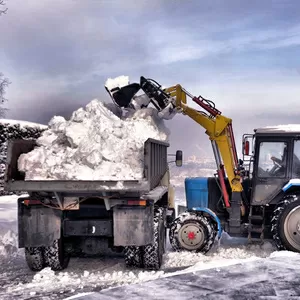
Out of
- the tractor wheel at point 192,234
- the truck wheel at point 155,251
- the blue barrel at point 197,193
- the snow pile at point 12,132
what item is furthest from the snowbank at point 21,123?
the truck wheel at point 155,251

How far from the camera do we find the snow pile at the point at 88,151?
22.7 feet

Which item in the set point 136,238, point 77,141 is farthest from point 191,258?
point 77,141

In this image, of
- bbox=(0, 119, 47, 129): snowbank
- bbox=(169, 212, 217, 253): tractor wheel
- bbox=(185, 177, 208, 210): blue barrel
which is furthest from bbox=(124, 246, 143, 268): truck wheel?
bbox=(0, 119, 47, 129): snowbank

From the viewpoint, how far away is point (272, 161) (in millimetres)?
8891

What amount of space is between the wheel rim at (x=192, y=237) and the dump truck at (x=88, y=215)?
140 centimetres

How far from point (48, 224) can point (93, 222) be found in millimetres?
711

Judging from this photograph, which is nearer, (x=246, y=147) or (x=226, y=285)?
(x=226, y=285)

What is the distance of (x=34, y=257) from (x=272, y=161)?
4.94 m

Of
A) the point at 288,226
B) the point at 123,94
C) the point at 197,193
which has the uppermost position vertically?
the point at 123,94

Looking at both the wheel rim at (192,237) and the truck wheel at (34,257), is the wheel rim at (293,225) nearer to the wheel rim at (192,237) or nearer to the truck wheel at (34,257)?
the wheel rim at (192,237)

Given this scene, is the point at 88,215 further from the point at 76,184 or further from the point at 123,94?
the point at 123,94

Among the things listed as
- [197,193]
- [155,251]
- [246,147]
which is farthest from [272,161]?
[155,251]

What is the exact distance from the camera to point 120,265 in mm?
7809

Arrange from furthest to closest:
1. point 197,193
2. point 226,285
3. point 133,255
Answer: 1. point 197,193
2. point 133,255
3. point 226,285
